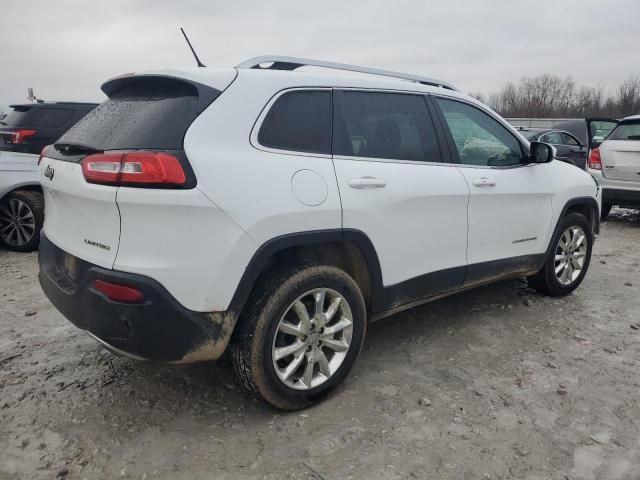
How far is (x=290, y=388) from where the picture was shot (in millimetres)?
2697

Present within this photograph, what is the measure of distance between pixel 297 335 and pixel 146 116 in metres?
1.29

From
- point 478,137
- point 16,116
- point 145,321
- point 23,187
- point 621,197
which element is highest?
point 16,116

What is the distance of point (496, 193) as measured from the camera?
369cm

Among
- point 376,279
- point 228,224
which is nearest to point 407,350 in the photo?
point 376,279

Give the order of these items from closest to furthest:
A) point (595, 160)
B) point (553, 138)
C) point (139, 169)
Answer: point (139, 169) → point (595, 160) → point (553, 138)

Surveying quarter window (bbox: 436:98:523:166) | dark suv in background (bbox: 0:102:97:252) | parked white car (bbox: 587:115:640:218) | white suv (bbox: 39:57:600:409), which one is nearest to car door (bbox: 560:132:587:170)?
parked white car (bbox: 587:115:640:218)

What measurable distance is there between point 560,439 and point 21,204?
19.4 ft

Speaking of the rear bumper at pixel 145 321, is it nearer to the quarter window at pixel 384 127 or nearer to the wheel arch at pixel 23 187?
the quarter window at pixel 384 127

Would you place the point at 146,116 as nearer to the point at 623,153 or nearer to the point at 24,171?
the point at 24,171

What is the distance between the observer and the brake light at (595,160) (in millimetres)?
8352

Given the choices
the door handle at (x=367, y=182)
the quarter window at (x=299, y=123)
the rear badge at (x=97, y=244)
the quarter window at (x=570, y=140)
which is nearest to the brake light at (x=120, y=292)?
the rear badge at (x=97, y=244)

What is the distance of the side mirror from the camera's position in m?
4.00

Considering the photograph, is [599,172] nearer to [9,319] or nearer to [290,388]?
[290,388]

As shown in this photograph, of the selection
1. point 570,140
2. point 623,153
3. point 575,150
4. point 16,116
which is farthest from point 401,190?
point 570,140
